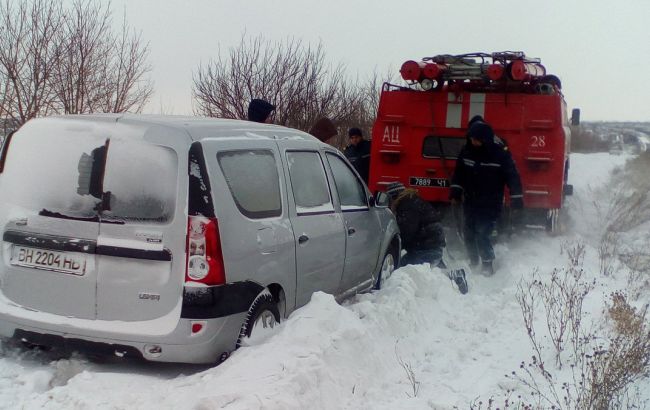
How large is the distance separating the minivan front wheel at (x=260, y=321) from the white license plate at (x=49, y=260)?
1.08 metres

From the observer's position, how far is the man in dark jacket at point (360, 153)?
10788mm

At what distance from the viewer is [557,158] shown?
351 inches

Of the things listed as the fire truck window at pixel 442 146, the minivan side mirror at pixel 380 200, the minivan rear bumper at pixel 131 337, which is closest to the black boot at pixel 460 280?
the minivan side mirror at pixel 380 200

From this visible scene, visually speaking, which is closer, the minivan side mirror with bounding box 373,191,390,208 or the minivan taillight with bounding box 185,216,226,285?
the minivan taillight with bounding box 185,216,226,285

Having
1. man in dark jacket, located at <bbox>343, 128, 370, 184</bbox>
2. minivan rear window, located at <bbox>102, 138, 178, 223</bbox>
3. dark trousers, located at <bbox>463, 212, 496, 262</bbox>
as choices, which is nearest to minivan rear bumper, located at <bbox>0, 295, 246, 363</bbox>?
minivan rear window, located at <bbox>102, 138, 178, 223</bbox>

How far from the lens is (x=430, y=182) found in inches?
377

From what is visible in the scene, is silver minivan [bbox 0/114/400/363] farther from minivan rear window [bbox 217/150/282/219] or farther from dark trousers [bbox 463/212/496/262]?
dark trousers [bbox 463/212/496/262]

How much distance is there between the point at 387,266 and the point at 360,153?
4.01 meters

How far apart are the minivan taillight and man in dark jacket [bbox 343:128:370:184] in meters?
6.88

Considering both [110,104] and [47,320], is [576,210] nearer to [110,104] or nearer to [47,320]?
[110,104]

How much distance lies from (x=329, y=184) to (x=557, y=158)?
4462mm

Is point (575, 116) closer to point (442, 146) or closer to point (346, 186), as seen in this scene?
point (442, 146)

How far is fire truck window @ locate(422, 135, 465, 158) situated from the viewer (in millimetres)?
9461

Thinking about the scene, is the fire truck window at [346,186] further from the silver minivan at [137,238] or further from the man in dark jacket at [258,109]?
the man in dark jacket at [258,109]
